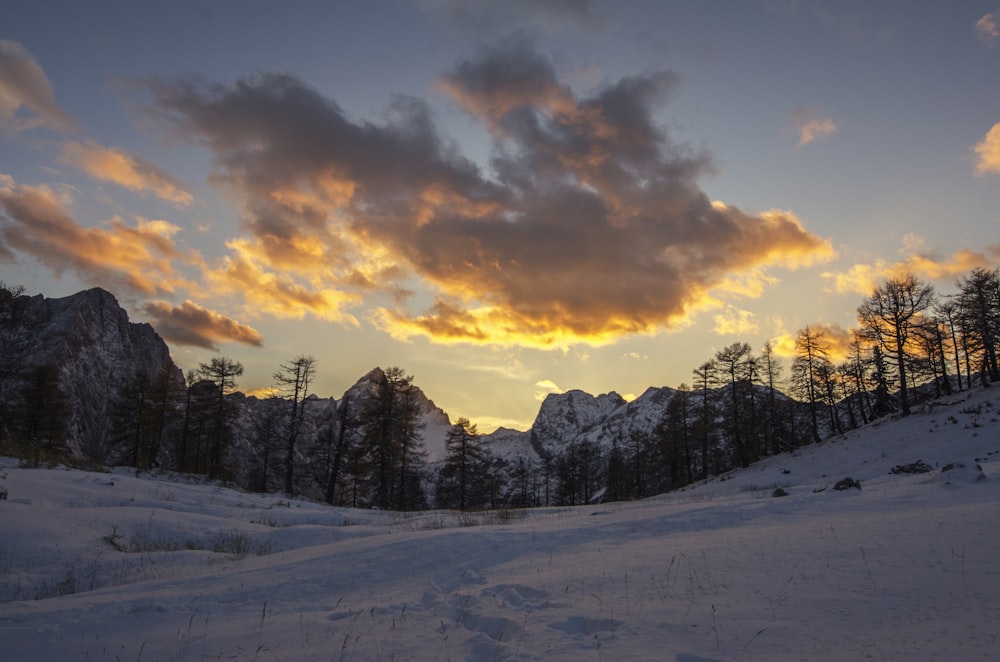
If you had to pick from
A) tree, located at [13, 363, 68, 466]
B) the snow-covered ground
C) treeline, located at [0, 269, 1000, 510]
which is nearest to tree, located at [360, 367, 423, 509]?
treeline, located at [0, 269, 1000, 510]

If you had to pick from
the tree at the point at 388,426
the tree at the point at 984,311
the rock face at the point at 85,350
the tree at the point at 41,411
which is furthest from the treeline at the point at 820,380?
the rock face at the point at 85,350

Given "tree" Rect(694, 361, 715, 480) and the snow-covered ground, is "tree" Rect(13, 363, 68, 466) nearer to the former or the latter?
the snow-covered ground

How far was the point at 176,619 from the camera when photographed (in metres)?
6.46

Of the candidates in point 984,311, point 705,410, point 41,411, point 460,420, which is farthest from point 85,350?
point 984,311

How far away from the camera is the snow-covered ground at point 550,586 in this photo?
190 inches

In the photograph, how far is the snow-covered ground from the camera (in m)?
4.82

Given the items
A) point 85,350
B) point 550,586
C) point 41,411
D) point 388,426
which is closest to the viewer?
point 550,586

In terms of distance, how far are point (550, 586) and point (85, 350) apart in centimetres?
10221

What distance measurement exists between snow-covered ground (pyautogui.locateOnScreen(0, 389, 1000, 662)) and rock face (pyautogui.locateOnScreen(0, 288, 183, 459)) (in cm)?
7224

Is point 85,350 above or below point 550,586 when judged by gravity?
above

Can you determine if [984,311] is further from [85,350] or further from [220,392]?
[85,350]

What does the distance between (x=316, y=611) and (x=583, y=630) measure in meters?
3.76

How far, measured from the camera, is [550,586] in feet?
23.1

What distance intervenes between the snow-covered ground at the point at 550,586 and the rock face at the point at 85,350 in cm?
7224
